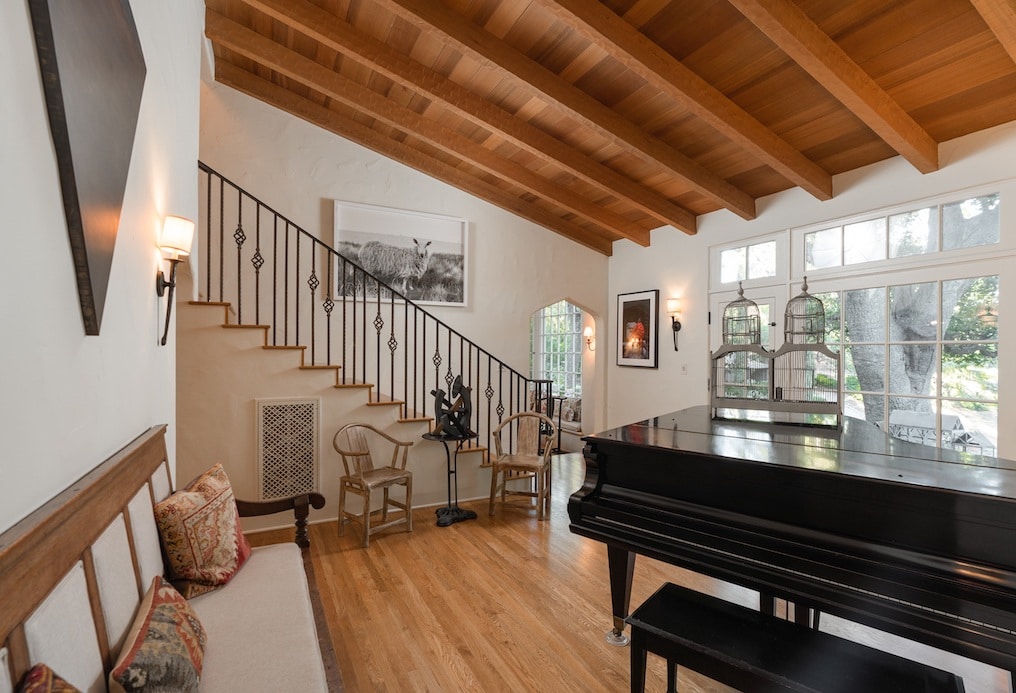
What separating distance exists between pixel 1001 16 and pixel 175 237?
154 inches

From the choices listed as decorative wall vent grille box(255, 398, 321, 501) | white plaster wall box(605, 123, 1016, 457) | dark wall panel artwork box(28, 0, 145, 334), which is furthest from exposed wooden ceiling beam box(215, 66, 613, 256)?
dark wall panel artwork box(28, 0, 145, 334)

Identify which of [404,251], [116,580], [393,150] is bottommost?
[116,580]

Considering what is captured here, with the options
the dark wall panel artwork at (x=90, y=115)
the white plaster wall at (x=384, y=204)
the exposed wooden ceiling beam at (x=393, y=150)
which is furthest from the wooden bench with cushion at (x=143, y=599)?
the exposed wooden ceiling beam at (x=393, y=150)

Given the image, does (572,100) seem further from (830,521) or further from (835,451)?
(830,521)

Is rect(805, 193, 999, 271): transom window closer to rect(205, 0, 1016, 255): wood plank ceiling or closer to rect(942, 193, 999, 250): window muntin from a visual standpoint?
rect(942, 193, 999, 250): window muntin

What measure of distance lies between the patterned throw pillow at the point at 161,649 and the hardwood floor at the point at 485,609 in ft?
3.08

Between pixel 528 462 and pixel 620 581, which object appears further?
pixel 528 462

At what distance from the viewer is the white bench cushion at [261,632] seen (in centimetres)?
140

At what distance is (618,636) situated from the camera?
92.6 inches

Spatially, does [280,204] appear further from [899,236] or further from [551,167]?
[899,236]

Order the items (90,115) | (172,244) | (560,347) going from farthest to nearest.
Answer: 1. (560,347)
2. (172,244)
3. (90,115)

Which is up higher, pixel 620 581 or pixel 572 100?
pixel 572 100

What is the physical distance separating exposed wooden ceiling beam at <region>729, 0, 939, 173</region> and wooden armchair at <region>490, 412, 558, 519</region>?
3.05 meters

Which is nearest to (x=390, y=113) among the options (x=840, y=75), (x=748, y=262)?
(x=840, y=75)
